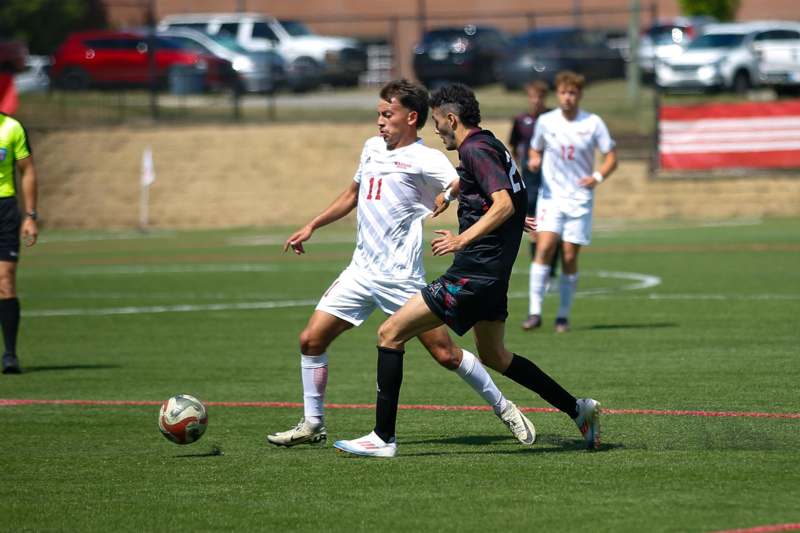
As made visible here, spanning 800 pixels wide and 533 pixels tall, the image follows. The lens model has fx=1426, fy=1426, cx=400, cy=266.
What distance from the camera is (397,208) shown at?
8625mm

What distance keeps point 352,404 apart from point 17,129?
13.2 ft

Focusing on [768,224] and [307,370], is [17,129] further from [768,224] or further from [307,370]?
[768,224]

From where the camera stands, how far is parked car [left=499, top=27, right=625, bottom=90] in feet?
127

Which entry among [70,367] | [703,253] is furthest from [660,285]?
[70,367]

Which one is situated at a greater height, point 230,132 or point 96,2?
point 96,2

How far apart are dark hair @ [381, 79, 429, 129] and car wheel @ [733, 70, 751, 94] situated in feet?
105

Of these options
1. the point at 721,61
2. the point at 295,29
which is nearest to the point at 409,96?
the point at 721,61

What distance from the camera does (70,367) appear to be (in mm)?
12617

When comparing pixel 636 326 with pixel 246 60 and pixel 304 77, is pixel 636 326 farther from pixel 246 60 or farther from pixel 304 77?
pixel 304 77

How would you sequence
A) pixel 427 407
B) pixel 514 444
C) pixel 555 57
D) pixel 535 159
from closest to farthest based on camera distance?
pixel 514 444 < pixel 427 407 < pixel 535 159 < pixel 555 57

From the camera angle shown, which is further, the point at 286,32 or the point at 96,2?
the point at 286,32

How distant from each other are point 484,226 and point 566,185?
6520 millimetres

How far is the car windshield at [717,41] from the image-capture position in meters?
40.4

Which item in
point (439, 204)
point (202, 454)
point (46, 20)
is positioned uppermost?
point (46, 20)
